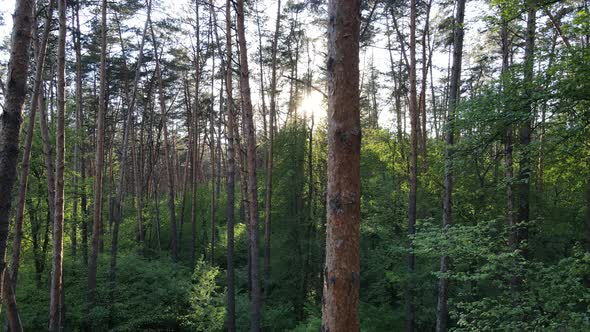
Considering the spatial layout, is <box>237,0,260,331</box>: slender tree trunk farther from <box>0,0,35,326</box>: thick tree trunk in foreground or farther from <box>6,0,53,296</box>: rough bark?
<box>0,0,35,326</box>: thick tree trunk in foreground

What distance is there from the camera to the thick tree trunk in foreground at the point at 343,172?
9.22ft

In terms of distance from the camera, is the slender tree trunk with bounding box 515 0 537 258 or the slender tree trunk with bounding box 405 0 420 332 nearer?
the slender tree trunk with bounding box 515 0 537 258

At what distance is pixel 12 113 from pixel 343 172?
11.0 ft

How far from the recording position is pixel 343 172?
2.88 metres

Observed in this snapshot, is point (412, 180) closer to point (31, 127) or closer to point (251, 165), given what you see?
point (251, 165)

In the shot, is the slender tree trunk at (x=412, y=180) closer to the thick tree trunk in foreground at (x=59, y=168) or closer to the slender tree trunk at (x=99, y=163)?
the slender tree trunk at (x=99, y=163)

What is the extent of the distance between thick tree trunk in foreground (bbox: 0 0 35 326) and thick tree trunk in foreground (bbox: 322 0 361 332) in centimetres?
315

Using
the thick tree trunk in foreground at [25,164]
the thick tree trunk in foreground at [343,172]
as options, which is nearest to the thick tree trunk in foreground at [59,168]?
the thick tree trunk in foreground at [25,164]

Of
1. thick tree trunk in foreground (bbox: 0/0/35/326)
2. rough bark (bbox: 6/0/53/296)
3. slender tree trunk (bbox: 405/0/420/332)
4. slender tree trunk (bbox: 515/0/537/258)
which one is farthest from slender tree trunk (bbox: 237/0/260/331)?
slender tree trunk (bbox: 515/0/537/258)

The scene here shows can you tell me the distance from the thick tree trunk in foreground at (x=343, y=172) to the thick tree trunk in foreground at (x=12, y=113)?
124 inches

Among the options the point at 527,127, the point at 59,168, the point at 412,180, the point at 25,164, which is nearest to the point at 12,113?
the point at 25,164

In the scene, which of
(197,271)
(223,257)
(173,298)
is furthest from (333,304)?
(223,257)

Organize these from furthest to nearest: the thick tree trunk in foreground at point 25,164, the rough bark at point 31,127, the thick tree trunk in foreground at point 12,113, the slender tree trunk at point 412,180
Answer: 1. the slender tree trunk at point 412,180
2. the rough bark at point 31,127
3. the thick tree trunk in foreground at point 25,164
4. the thick tree trunk in foreground at point 12,113

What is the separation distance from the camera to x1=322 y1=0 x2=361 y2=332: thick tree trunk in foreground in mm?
2811
